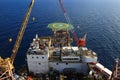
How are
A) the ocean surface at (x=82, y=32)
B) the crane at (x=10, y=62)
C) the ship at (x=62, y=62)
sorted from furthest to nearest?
the ocean surface at (x=82, y=32) < the ship at (x=62, y=62) < the crane at (x=10, y=62)

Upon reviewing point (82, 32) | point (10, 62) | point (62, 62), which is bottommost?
point (82, 32)

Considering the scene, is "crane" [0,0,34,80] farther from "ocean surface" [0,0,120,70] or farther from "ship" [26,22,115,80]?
"ocean surface" [0,0,120,70]

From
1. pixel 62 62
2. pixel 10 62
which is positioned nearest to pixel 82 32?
pixel 62 62

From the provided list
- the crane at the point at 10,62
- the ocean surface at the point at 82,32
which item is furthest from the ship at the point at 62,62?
the ocean surface at the point at 82,32

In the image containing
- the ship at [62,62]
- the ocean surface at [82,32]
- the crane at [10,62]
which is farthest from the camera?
the ocean surface at [82,32]

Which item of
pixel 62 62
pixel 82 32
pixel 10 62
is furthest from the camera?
pixel 82 32

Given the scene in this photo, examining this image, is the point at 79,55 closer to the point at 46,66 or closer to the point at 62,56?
the point at 62,56

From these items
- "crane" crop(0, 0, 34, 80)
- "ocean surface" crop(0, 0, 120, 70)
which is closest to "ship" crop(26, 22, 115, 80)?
"crane" crop(0, 0, 34, 80)

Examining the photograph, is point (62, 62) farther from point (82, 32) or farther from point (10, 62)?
point (82, 32)

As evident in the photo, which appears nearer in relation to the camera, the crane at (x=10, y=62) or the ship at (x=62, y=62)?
the crane at (x=10, y=62)

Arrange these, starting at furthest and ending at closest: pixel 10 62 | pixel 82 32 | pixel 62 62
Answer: pixel 82 32 < pixel 10 62 < pixel 62 62

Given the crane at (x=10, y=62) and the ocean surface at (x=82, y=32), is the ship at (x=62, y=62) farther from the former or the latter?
the ocean surface at (x=82, y=32)

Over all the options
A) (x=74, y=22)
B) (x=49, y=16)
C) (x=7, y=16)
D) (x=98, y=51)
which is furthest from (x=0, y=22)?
(x=98, y=51)
